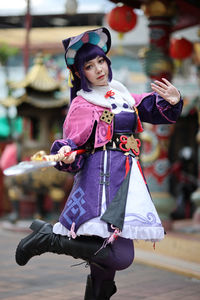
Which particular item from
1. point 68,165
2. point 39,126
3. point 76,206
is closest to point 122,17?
point 39,126

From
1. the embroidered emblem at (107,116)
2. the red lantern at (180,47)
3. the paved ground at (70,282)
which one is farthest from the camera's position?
the red lantern at (180,47)

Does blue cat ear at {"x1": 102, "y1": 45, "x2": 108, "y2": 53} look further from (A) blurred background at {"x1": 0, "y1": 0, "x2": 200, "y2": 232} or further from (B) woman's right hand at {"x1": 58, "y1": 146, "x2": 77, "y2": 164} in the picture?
(A) blurred background at {"x1": 0, "y1": 0, "x2": 200, "y2": 232}

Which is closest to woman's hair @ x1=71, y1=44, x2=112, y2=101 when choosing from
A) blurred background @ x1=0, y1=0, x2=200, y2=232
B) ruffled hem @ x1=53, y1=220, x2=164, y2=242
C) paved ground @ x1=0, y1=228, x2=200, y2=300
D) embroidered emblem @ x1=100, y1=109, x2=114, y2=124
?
embroidered emblem @ x1=100, y1=109, x2=114, y2=124

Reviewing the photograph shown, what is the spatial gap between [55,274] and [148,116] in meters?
2.27

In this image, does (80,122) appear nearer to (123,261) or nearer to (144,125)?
(123,261)

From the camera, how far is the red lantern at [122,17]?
21.7 feet

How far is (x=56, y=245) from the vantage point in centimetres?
313

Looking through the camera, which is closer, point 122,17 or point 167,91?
point 167,91

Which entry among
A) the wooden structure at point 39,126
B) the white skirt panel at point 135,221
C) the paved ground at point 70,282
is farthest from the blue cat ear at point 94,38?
the wooden structure at point 39,126

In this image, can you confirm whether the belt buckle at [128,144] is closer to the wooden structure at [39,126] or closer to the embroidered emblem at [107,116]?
the embroidered emblem at [107,116]

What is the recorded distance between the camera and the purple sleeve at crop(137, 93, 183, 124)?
3266mm

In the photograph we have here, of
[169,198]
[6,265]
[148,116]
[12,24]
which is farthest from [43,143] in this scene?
[12,24]

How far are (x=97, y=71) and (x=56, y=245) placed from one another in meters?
1.12

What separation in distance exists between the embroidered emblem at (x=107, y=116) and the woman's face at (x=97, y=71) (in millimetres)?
212
